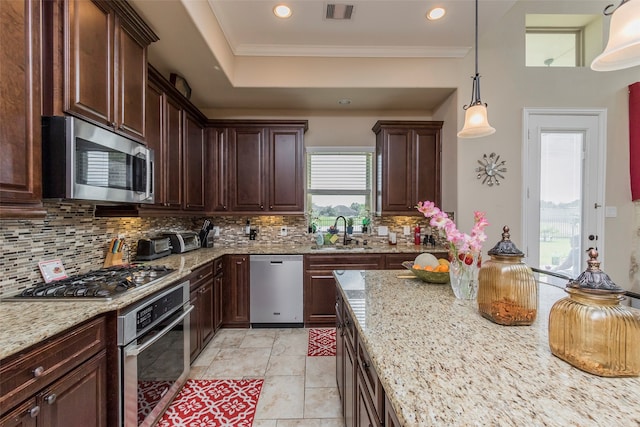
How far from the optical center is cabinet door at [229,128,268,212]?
3.52 meters

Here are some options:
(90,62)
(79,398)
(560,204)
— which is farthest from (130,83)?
(560,204)

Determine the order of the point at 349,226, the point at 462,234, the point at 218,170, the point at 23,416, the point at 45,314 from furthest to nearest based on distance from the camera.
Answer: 1. the point at 349,226
2. the point at 218,170
3. the point at 462,234
4. the point at 45,314
5. the point at 23,416

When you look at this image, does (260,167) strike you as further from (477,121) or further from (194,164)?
(477,121)

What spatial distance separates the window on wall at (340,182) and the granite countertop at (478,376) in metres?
2.72

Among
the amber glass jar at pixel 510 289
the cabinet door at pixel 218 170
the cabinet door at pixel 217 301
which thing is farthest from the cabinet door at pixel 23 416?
the cabinet door at pixel 218 170

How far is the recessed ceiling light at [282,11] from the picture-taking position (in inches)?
98.5

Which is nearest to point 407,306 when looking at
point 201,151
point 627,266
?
point 201,151

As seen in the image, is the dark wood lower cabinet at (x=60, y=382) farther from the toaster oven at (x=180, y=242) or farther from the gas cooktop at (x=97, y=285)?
the toaster oven at (x=180, y=242)

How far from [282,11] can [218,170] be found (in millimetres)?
1882

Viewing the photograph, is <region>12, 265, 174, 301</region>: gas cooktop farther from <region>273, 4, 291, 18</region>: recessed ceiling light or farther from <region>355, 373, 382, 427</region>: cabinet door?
<region>273, 4, 291, 18</region>: recessed ceiling light

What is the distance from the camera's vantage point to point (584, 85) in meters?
3.31

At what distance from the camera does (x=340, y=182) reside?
3934mm

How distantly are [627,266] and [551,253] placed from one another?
0.91 m

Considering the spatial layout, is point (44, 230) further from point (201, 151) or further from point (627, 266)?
point (627, 266)
